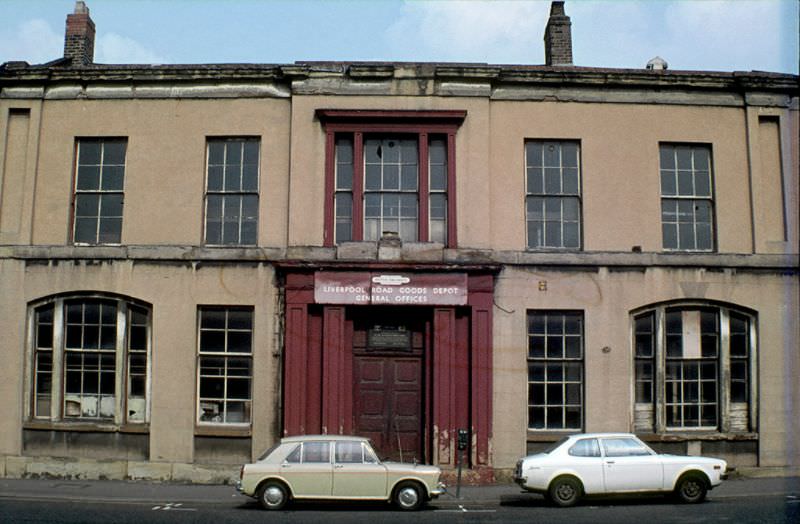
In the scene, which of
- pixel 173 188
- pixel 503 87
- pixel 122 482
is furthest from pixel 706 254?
pixel 122 482

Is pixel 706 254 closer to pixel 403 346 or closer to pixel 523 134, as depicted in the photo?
pixel 523 134

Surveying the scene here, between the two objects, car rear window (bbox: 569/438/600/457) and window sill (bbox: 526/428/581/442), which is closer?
car rear window (bbox: 569/438/600/457)

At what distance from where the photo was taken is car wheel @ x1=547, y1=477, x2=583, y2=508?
1401cm

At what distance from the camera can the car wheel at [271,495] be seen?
1359 cm

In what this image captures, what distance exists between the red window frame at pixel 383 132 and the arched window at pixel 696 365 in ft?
15.8

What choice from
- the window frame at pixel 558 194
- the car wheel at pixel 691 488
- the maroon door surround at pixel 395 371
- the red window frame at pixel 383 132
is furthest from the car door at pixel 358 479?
the window frame at pixel 558 194

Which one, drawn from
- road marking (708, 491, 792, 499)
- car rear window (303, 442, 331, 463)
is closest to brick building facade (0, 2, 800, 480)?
road marking (708, 491, 792, 499)

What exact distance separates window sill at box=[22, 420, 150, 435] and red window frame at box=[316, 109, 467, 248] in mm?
5622

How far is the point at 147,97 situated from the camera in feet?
59.6

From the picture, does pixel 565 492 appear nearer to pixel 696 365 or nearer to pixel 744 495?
pixel 744 495

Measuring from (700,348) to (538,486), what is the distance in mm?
5759

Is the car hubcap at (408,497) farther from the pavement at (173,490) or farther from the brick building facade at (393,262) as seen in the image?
the brick building facade at (393,262)

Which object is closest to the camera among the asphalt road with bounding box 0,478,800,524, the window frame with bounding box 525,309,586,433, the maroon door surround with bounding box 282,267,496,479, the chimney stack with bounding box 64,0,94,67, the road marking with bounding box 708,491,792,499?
the asphalt road with bounding box 0,478,800,524

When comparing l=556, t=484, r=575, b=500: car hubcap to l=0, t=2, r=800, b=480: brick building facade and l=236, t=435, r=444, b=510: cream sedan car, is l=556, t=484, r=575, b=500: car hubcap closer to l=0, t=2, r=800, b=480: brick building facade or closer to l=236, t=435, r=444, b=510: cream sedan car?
l=236, t=435, r=444, b=510: cream sedan car
